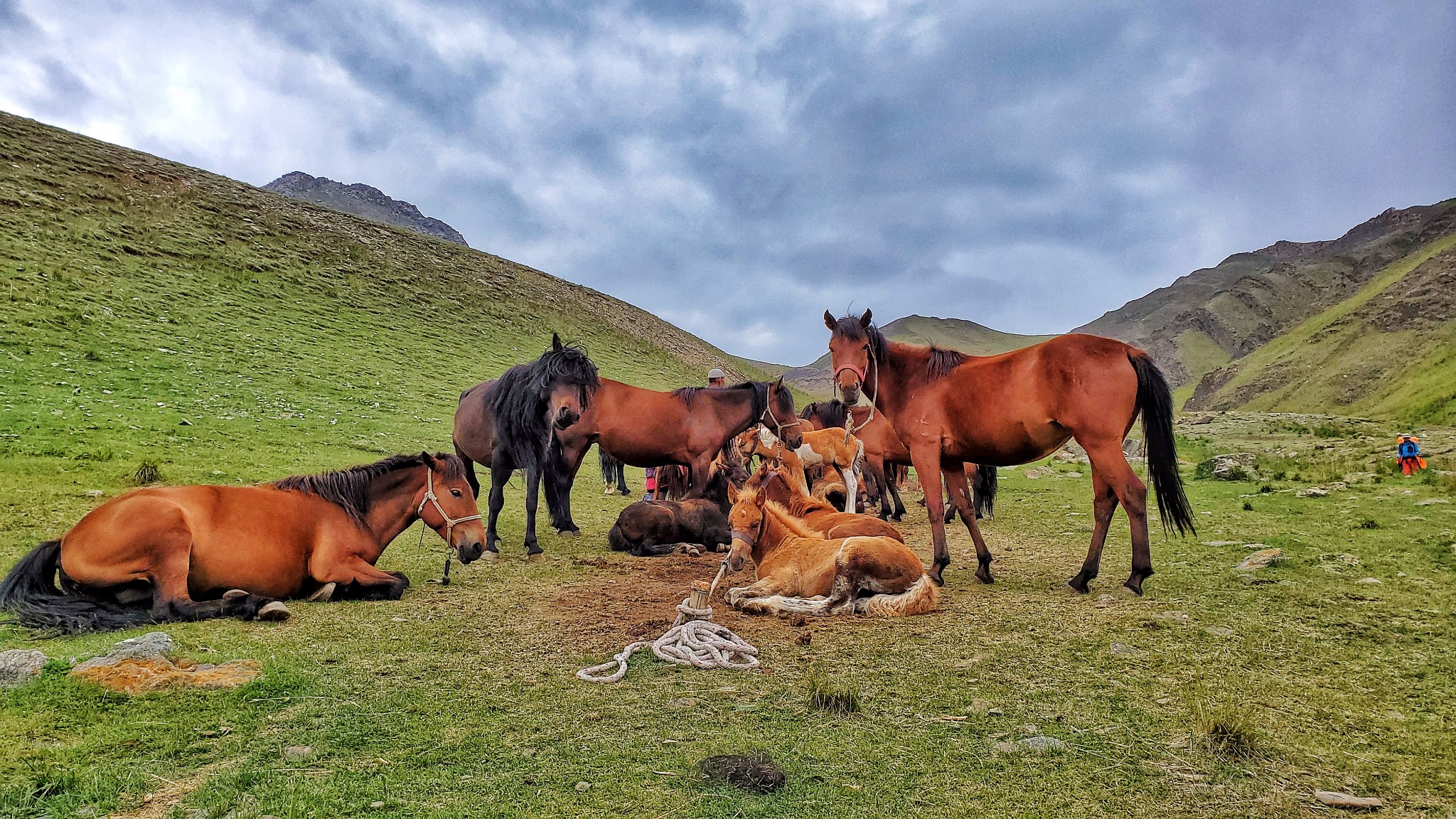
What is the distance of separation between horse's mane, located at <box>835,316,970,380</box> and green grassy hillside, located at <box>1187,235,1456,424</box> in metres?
32.5

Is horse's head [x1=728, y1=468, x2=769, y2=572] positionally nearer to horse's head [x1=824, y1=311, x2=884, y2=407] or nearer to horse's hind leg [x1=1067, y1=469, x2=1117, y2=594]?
horse's head [x1=824, y1=311, x2=884, y2=407]

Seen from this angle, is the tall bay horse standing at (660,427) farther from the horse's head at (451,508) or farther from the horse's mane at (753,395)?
the horse's head at (451,508)

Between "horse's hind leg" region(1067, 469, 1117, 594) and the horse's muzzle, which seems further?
the horse's muzzle

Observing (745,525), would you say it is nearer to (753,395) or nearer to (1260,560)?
(753,395)

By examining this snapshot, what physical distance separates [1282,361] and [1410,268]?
15990 mm

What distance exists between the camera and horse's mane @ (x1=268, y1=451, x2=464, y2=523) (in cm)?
646

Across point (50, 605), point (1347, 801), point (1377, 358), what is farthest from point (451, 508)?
point (1377, 358)

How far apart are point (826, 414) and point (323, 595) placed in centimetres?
1151

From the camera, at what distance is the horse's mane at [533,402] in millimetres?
9445

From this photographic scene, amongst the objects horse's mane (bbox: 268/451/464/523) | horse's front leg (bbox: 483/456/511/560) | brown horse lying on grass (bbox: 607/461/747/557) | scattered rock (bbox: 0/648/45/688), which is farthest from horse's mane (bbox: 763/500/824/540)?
scattered rock (bbox: 0/648/45/688)

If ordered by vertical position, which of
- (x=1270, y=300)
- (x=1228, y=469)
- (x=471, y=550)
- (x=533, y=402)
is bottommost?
(x=471, y=550)

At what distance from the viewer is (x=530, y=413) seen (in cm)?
952

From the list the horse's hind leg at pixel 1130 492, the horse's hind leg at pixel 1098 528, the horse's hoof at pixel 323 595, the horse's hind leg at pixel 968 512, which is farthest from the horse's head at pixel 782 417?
the horse's hoof at pixel 323 595

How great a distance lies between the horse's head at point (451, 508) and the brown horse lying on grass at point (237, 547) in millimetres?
10
